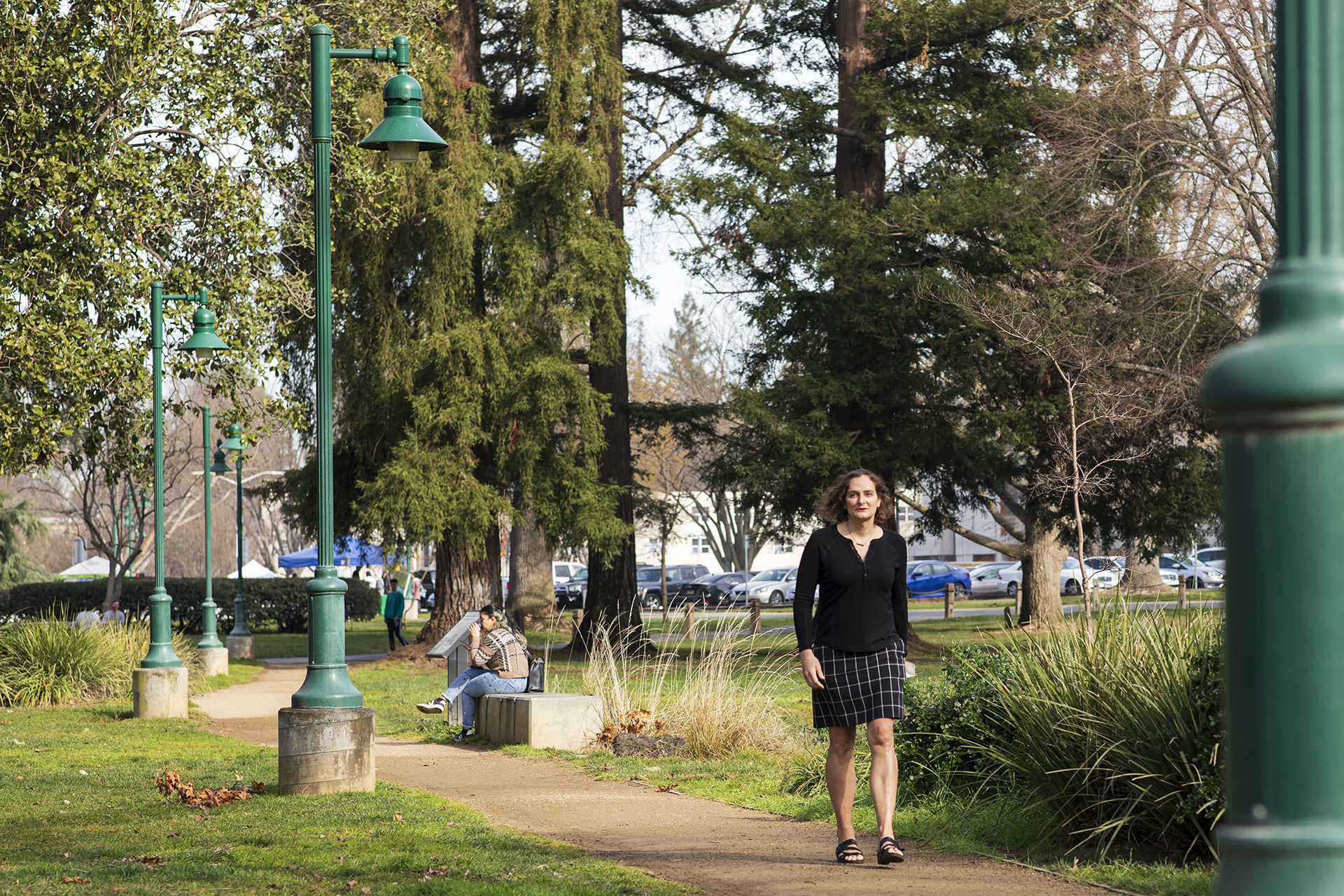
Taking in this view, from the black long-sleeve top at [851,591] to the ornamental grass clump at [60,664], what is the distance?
1376 centimetres

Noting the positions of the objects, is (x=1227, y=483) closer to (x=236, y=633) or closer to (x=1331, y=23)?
(x=1331, y=23)

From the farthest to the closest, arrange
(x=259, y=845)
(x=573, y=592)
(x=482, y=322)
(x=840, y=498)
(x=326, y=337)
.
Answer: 1. (x=573, y=592)
2. (x=482, y=322)
3. (x=326, y=337)
4. (x=259, y=845)
5. (x=840, y=498)

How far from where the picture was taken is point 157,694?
52.1 feet

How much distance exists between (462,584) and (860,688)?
757 inches

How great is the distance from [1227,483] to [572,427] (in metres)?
23.0

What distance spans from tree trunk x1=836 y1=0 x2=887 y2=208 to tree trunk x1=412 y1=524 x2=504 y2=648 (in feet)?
31.9

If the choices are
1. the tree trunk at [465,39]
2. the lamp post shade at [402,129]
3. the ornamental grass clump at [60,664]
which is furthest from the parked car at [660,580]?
the lamp post shade at [402,129]

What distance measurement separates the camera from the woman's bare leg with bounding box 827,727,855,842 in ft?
22.3

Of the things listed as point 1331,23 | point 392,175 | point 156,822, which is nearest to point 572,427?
point 392,175

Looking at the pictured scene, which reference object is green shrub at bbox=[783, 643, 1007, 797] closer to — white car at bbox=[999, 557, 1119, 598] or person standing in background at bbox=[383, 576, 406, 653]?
person standing in background at bbox=[383, 576, 406, 653]

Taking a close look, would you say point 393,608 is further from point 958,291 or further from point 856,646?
point 856,646

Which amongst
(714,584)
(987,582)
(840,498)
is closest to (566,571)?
(714,584)

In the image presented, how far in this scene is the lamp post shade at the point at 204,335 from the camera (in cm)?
1623

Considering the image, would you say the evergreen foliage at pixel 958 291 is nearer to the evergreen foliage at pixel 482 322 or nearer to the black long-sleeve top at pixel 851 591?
the evergreen foliage at pixel 482 322
